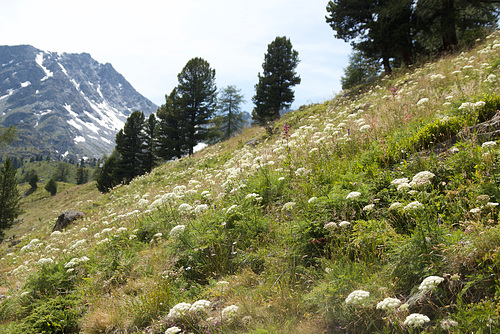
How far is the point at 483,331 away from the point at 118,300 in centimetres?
426

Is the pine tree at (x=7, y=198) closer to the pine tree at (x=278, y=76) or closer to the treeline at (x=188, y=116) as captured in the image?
the treeline at (x=188, y=116)

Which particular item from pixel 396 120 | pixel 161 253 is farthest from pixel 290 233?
pixel 396 120

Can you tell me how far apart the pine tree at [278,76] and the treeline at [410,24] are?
1456cm

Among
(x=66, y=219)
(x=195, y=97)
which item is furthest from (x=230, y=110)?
(x=66, y=219)

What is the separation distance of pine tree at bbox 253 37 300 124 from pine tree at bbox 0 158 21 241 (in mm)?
30743

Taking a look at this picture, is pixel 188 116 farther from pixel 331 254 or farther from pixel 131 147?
pixel 331 254

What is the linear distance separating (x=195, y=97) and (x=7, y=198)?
25186 mm

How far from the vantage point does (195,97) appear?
37750 mm

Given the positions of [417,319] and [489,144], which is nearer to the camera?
[417,319]

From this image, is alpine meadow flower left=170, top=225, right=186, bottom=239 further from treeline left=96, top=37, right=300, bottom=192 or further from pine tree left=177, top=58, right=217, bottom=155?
pine tree left=177, top=58, right=217, bottom=155

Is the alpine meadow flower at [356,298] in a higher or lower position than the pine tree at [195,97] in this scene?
lower

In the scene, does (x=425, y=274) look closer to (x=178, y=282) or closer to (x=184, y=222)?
(x=178, y=282)

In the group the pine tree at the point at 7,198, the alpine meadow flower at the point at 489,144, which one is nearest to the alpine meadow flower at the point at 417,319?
the alpine meadow flower at the point at 489,144

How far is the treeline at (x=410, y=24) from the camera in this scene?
14.8 metres
